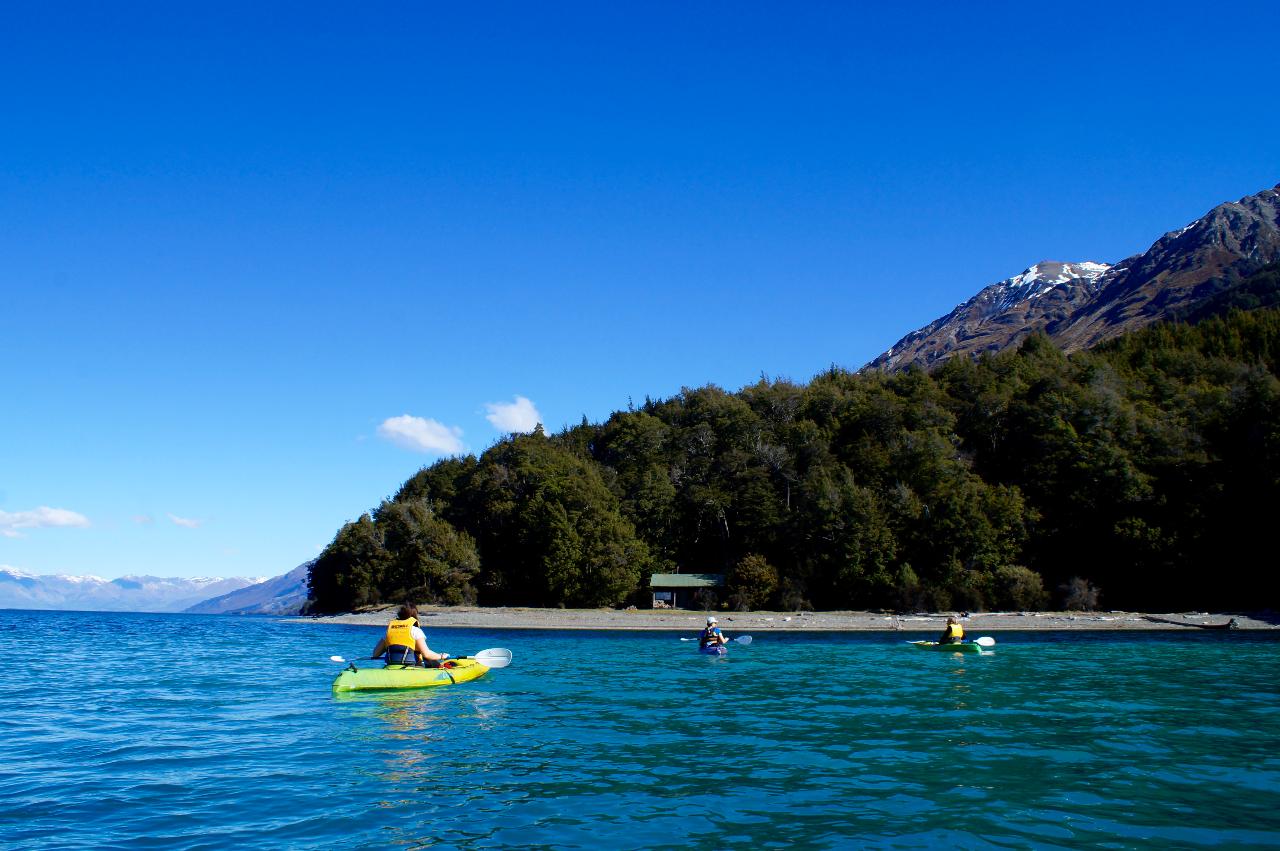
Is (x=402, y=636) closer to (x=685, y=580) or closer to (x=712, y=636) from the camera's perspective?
(x=712, y=636)

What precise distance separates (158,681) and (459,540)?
211 feet

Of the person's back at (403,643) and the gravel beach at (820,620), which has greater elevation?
the person's back at (403,643)

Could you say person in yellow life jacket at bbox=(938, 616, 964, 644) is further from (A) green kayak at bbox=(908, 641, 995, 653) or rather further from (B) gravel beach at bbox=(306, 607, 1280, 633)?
(B) gravel beach at bbox=(306, 607, 1280, 633)

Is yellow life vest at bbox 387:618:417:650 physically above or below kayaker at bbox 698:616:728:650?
above

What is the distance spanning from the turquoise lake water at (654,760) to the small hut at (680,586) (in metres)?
56.1

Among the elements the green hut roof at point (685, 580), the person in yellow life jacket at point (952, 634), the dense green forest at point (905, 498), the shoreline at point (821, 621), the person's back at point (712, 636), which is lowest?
the shoreline at point (821, 621)

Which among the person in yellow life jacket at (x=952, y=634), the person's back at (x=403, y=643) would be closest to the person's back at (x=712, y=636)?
the person in yellow life jacket at (x=952, y=634)

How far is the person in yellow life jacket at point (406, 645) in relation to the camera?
25734mm

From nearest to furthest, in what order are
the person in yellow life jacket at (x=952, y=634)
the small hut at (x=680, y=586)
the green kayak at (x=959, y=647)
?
the green kayak at (x=959, y=647) → the person in yellow life jacket at (x=952, y=634) → the small hut at (x=680, y=586)

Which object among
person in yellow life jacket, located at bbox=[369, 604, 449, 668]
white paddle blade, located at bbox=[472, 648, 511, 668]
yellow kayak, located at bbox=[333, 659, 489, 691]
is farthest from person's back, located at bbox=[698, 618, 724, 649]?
person in yellow life jacket, located at bbox=[369, 604, 449, 668]

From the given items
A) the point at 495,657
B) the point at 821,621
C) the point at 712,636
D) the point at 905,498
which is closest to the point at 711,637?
the point at 712,636

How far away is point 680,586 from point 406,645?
211 feet

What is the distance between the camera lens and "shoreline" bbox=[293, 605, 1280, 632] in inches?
2341

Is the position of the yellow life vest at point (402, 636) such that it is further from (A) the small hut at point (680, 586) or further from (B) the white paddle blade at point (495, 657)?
(A) the small hut at point (680, 586)
